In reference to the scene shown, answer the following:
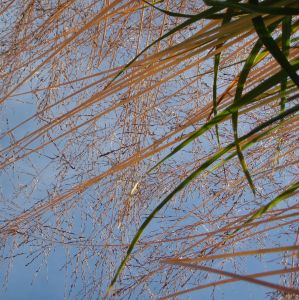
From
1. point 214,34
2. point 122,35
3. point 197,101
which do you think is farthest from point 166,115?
point 214,34

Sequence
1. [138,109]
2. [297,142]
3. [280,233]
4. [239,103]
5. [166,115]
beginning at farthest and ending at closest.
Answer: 1. [166,115]
2. [138,109]
3. [280,233]
4. [297,142]
5. [239,103]

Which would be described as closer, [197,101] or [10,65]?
[10,65]

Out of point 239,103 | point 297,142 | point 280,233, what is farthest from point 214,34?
point 280,233

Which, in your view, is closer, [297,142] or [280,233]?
[297,142]

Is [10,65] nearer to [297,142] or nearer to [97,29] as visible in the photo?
[97,29]

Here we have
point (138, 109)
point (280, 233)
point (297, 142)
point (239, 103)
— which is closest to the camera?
point (239, 103)

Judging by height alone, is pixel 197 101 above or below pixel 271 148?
above

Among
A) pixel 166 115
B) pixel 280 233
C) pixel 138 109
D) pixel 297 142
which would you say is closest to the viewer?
pixel 297 142

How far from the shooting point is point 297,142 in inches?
40.4

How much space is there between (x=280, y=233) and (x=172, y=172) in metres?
0.30

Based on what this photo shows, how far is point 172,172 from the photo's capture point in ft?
4.31

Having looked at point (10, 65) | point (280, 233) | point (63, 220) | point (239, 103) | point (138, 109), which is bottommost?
point (239, 103)

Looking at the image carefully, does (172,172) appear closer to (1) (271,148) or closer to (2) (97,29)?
(1) (271,148)

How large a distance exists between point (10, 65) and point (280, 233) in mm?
718
